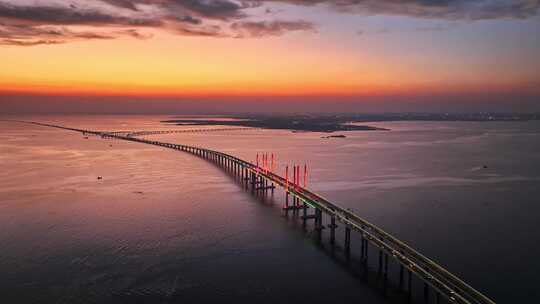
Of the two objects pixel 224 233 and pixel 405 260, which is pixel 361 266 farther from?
pixel 224 233

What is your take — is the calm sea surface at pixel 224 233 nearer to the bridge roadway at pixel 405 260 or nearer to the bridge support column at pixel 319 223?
the bridge support column at pixel 319 223

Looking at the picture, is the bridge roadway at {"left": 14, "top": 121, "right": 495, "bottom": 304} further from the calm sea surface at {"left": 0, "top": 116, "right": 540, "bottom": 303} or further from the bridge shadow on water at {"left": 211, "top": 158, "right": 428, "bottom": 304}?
the calm sea surface at {"left": 0, "top": 116, "right": 540, "bottom": 303}

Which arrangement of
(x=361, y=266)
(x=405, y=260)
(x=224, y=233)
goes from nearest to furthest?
1. (x=405, y=260)
2. (x=361, y=266)
3. (x=224, y=233)

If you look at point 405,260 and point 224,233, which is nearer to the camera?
point 405,260

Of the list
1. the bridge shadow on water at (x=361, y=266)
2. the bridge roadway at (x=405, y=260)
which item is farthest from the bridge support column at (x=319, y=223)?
the bridge shadow on water at (x=361, y=266)

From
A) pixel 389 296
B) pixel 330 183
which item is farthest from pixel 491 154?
pixel 389 296

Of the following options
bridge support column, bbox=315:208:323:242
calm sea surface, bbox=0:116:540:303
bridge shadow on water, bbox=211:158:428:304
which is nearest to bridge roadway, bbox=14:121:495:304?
bridge support column, bbox=315:208:323:242

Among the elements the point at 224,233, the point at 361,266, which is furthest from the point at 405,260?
the point at 224,233

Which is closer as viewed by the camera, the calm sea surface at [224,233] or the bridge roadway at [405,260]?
the bridge roadway at [405,260]

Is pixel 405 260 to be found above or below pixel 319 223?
above
